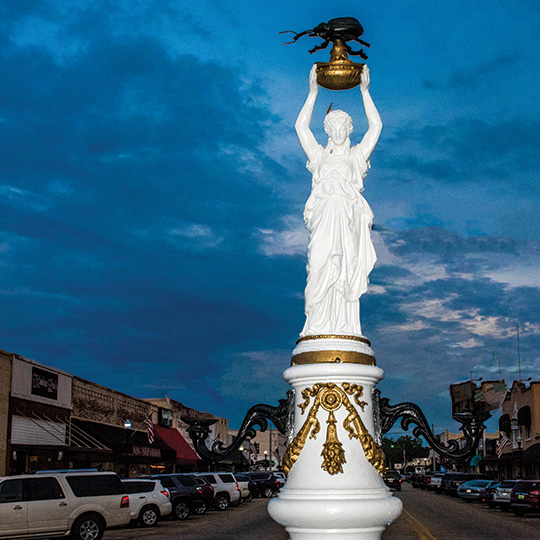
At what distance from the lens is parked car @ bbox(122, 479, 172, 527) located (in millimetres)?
25500

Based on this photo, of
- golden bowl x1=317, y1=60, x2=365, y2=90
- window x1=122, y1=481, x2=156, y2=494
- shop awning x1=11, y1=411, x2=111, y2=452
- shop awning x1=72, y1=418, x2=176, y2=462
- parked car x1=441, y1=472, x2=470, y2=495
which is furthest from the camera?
parked car x1=441, y1=472, x2=470, y2=495

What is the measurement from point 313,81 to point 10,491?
50.5 feet

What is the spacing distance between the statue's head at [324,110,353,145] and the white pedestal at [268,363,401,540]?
199 centimetres

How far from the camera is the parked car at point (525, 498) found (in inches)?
1224

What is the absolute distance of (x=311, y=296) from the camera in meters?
5.89

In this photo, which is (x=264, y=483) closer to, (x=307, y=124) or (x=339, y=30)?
(x=307, y=124)

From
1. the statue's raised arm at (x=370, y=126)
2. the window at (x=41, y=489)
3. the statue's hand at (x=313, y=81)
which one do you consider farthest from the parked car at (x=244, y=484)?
the statue's hand at (x=313, y=81)

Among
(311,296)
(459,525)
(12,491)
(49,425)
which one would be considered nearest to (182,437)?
(49,425)

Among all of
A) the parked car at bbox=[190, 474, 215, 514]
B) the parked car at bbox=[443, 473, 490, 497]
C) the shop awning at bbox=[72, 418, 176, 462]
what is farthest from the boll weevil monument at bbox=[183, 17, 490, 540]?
the parked car at bbox=[443, 473, 490, 497]

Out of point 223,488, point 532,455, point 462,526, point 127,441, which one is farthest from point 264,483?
point 462,526

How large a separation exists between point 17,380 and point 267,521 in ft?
36.9

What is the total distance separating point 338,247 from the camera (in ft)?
19.2

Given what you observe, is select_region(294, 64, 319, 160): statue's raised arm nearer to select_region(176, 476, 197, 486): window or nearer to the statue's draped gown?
the statue's draped gown

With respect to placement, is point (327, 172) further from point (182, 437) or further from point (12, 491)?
point (182, 437)
